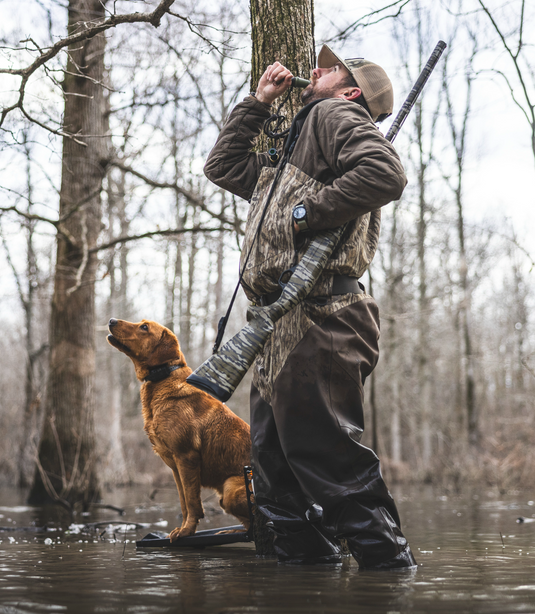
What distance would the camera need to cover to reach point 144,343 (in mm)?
4305

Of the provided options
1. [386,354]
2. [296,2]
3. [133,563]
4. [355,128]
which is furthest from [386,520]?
[386,354]

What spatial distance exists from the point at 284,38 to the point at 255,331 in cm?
234

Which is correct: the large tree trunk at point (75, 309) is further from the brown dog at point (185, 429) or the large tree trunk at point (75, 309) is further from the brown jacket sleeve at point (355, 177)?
the brown jacket sleeve at point (355, 177)

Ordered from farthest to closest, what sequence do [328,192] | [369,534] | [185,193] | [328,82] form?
[185,193]
[328,82]
[328,192]
[369,534]

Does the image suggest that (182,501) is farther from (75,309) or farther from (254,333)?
(75,309)

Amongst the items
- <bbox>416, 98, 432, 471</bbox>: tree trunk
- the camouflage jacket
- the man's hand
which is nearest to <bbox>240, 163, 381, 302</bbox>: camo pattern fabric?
the camouflage jacket

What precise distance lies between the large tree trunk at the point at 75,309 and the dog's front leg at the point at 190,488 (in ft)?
17.2

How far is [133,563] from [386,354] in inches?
766

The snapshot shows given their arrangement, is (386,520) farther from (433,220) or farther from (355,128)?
(433,220)

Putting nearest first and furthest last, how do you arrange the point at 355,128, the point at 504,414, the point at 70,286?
1. the point at 355,128
2. the point at 70,286
3. the point at 504,414

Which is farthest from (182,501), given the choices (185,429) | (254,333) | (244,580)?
(254,333)

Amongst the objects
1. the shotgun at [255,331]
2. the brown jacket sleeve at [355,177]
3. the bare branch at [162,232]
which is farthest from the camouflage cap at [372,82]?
the bare branch at [162,232]

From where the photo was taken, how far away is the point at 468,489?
1333 cm

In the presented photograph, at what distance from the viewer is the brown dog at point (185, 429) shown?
4062 millimetres
